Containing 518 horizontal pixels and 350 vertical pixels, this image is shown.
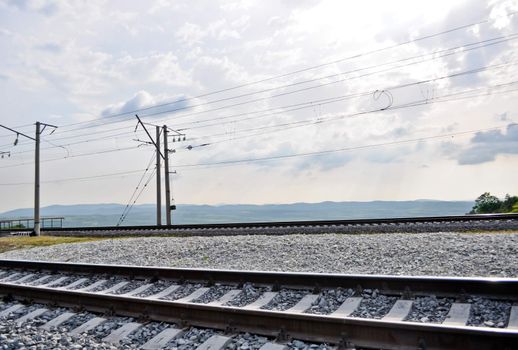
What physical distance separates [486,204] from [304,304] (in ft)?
75.1

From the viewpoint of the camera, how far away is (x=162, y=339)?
542 cm

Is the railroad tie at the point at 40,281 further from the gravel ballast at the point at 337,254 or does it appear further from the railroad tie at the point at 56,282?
the gravel ballast at the point at 337,254

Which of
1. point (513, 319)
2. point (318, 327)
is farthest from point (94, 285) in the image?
point (513, 319)

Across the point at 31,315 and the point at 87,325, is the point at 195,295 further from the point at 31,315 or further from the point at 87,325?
the point at 31,315

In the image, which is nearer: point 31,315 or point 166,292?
point 31,315

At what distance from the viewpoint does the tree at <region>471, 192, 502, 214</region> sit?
24.9 m

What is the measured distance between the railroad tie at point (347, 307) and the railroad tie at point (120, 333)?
8.35 feet

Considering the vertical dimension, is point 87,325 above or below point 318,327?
below

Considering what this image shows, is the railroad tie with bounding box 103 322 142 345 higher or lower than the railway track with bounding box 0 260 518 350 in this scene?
lower

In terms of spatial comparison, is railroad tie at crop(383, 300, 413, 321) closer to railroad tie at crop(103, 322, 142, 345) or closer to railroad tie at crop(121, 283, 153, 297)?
railroad tie at crop(103, 322, 142, 345)

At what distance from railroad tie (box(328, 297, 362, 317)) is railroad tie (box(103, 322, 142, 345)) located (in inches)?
100

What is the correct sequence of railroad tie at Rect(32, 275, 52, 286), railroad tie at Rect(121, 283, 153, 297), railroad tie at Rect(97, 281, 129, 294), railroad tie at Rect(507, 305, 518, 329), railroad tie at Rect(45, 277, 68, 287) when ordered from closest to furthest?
railroad tie at Rect(507, 305, 518, 329) → railroad tie at Rect(121, 283, 153, 297) → railroad tie at Rect(97, 281, 129, 294) → railroad tie at Rect(45, 277, 68, 287) → railroad tie at Rect(32, 275, 52, 286)

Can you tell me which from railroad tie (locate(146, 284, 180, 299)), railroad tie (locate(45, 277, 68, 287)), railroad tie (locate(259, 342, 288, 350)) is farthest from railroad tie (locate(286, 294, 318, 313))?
railroad tie (locate(45, 277, 68, 287))

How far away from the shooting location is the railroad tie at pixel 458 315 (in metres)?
5.02
